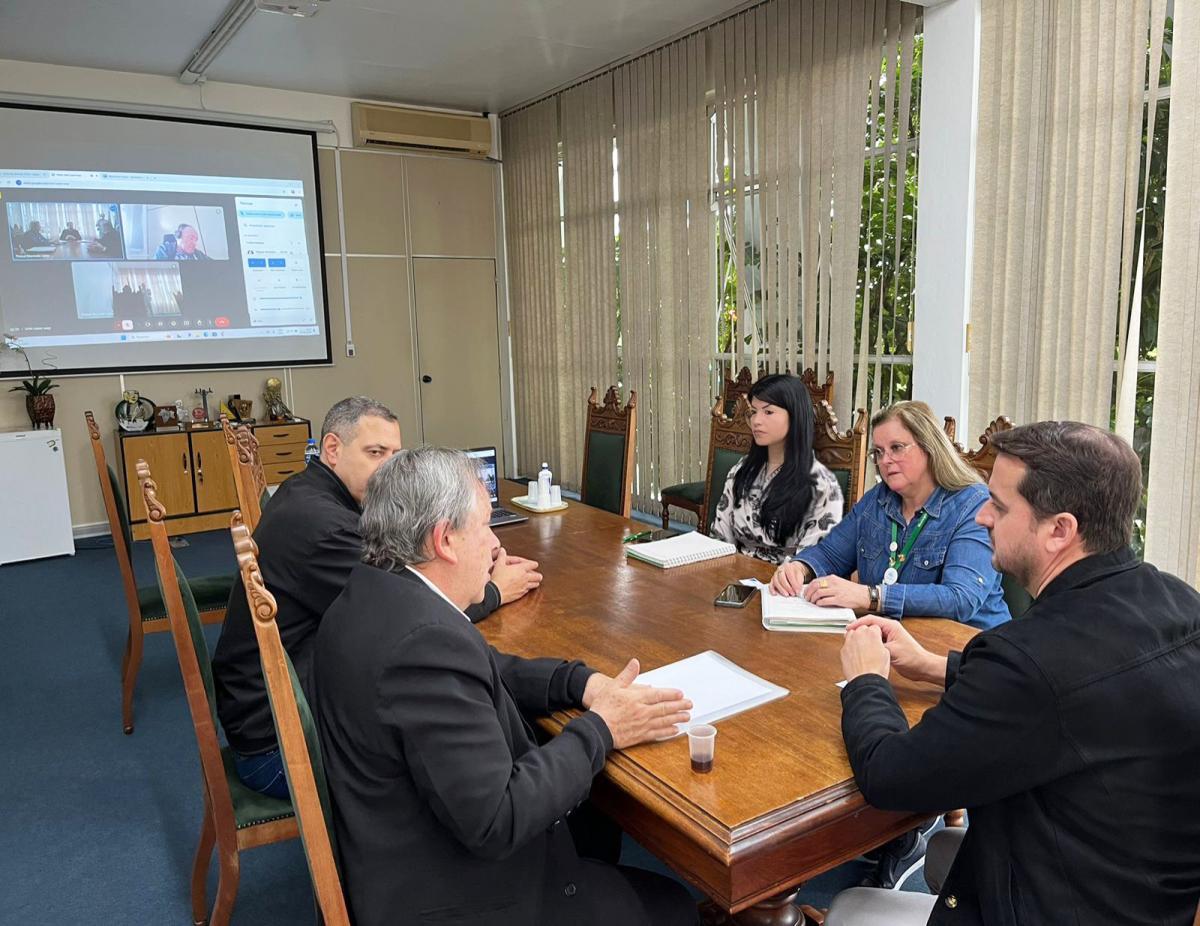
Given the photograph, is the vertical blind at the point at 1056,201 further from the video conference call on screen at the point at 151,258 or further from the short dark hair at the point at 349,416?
the video conference call on screen at the point at 151,258

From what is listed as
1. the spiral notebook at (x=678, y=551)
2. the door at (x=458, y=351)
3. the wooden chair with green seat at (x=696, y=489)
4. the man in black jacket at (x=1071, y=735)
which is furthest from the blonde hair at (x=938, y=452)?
the door at (x=458, y=351)

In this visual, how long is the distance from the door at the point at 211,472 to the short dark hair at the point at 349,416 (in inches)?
156

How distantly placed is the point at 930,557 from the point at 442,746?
1495 mm

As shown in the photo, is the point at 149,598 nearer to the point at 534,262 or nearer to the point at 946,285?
the point at 946,285

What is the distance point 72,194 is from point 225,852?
5531 mm

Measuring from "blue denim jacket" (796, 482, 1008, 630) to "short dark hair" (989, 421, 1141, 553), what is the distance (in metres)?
0.81

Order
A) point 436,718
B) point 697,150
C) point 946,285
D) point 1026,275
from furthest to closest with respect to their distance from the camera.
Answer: point 697,150 < point 946,285 < point 1026,275 < point 436,718

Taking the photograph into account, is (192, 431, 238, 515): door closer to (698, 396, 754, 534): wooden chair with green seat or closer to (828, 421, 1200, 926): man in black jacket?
(698, 396, 754, 534): wooden chair with green seat

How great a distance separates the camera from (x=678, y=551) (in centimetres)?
253

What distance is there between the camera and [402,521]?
1323 mm

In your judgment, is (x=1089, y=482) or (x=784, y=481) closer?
(x=1089, y=482)

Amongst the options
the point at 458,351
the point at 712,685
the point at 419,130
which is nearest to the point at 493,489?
the point at 712,685

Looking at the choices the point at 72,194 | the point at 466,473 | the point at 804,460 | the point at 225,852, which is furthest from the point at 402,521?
the point at 72,194

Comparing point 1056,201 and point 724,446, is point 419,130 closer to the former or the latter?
point 724,446
